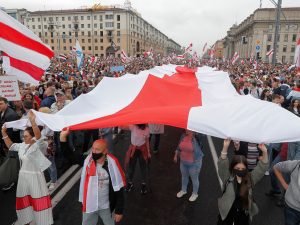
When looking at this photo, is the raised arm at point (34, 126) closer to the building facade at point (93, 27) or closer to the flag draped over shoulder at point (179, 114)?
the flag draped over shoulder at point (179, 114)

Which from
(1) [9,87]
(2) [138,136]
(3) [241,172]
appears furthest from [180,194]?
(1) [9,87]

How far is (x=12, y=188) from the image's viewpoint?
207 inches

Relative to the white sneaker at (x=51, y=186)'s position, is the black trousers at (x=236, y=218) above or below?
above

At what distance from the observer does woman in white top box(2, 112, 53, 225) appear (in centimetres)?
366

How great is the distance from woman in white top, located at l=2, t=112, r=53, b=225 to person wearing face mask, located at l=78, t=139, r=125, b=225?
81 cm

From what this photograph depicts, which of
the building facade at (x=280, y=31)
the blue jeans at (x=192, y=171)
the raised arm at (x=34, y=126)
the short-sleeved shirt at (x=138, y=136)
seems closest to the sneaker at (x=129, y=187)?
the short-sleeved shirt at (x=138, y=136)

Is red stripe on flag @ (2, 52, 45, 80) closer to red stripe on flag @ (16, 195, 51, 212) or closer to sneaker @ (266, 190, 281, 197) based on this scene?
red stripe on flag @ (16, 195, 51, 212)

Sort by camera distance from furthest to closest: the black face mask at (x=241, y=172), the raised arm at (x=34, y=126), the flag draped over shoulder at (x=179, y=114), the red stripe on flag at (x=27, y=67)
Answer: the red stripe on flag at (x=27, y=67) < the raised arm at (x=34, y=126) < the black face mask at (x=241, y=172) < the flag draped over shoulder at (x=179, y=114)

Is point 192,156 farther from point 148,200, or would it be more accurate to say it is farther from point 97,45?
point 97,45

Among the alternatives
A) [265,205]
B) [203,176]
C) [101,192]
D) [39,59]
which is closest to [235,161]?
[101,192]

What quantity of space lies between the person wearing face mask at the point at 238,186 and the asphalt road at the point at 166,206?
1119 mm

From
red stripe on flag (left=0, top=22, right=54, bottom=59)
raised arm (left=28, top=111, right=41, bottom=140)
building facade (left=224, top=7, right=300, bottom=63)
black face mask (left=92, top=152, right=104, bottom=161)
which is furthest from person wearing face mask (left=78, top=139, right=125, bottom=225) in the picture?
building facade (left=224, top=7, right=300, bottom=63)

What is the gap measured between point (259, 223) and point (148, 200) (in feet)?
6.24

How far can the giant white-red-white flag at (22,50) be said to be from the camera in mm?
4273
